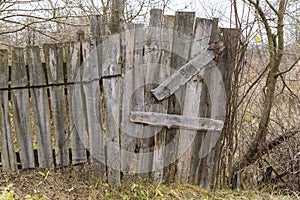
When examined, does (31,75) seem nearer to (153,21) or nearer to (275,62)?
(153,21)

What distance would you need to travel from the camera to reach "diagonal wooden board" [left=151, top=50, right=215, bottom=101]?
325cm

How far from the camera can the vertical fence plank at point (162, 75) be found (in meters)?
3.16

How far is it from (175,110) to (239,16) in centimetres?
147

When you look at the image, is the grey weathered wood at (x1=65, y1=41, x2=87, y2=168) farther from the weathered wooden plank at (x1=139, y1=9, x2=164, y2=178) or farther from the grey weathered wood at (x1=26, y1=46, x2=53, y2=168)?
the weathered wooden plank at (x1=139, y1=9, x2=164, y2=178)

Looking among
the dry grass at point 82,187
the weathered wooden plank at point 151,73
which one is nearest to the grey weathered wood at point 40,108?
the dry grass at point 82,187

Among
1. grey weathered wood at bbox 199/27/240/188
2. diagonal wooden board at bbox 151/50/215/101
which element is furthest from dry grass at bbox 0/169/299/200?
diagonal wooden board at bbox 151/50/215/101

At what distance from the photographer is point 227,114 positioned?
3.60 meters

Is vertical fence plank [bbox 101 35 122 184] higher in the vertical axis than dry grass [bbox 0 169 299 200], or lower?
higher

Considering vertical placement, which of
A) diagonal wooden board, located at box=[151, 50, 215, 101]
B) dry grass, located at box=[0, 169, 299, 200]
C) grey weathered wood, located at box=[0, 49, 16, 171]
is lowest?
dry grass, located at box=[0, 169, 299, 200]

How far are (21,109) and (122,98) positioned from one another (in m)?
1.13

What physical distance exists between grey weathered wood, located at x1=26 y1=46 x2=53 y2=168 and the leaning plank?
3.19 feet

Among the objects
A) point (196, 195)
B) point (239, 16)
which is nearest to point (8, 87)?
point (196, 195)

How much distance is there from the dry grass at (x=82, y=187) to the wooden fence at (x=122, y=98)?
0.11 meters

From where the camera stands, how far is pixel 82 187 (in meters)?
3.31
